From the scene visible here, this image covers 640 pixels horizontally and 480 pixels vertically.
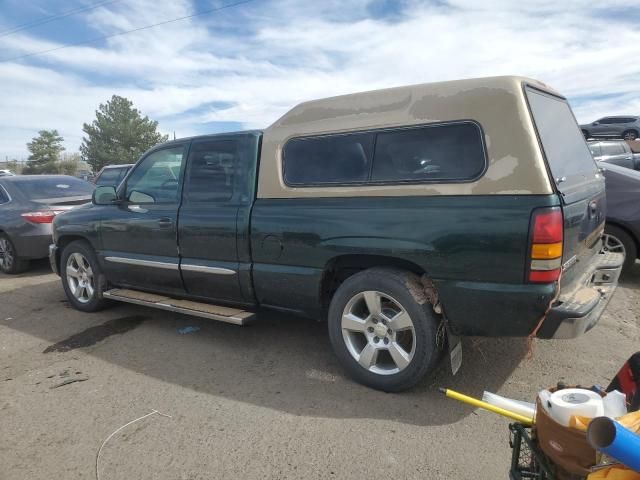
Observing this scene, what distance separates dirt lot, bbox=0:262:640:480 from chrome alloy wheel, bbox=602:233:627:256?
2.62 ft

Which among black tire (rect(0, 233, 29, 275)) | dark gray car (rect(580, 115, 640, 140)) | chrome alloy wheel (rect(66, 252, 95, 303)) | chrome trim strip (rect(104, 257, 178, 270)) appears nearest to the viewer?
chrome trim strip (rect(104, 257, 178, 270))

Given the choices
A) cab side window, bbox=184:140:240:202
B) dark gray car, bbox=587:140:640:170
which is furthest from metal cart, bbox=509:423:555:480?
dark gray car, bbox=587:140:640:170

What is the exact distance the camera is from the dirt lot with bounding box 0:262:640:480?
2.54 m

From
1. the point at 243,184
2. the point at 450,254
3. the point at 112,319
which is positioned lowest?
the point at 112,319

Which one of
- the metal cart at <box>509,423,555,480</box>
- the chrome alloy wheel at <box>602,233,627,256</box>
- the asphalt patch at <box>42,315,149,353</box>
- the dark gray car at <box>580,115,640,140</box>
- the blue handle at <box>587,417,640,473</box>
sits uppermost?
the dark gray car at <box>580,115,640,140</box>

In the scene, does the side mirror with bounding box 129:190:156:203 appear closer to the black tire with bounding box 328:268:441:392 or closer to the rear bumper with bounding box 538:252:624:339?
the black tire with bounding box 328:268:441:392

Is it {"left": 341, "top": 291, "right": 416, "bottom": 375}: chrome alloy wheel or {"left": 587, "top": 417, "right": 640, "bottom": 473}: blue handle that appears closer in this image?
{"left": 587, "top": 417, "right": 640, "bottom": 473}: blue handle

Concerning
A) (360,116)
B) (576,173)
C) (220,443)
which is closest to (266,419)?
(220,443)

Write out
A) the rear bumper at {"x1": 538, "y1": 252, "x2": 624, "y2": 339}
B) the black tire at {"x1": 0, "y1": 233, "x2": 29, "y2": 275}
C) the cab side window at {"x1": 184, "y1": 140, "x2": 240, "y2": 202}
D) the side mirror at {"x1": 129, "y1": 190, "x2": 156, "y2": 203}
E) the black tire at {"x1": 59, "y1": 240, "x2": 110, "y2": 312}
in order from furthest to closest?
the black tire at {"x1": 0, "y1": 233, "x2": 29, "y2": 275} < the black tire at {"x1": 59, "y1": 240, "x2": 110, "y2": 312} < the side mirror at {"x1": 129, "y1": 190, "x2": 156, "y2": 203} < the cab side window at {"x1": 184, "y1": 140, "x2": 240, "y2": 202} < the rear bumper at {"x1": 538, "y1": 252, "x2": 624, "y2": 339}

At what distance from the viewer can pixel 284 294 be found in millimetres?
3605

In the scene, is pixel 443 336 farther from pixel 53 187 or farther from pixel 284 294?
pixel 53 187

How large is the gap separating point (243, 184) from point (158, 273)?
4.39 ft

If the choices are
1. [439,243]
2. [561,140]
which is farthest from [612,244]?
[439,243]

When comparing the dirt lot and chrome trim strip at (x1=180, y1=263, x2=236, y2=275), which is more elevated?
chrome trim strip at (x1=180, y1=263, x2=236, y2=275)
